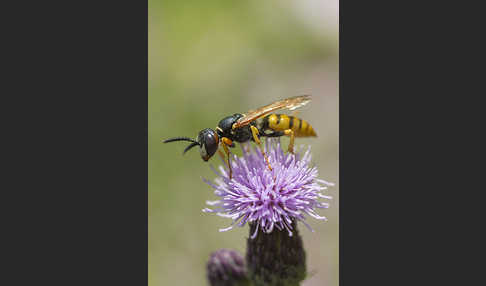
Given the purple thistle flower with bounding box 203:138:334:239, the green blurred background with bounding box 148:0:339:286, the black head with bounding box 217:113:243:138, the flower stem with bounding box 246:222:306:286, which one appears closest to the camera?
the purple thistle flower with bounding box 203:138:334:239

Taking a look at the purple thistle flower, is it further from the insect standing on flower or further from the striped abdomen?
the striped abdomen

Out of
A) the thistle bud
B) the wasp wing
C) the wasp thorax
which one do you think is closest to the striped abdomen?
the wasp wing

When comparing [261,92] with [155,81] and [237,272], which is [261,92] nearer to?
[155,81]

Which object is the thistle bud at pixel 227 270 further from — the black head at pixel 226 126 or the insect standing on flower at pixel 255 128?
the black head at pixel 226 126

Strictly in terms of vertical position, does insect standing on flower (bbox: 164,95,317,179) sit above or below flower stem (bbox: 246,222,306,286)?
above

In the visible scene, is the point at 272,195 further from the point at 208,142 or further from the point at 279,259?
the point at 208,142

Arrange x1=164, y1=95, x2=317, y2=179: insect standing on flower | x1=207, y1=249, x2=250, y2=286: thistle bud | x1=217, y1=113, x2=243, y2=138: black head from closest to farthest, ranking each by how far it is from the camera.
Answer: x1=164, y1=95, x2=317, y2=179: insect standing on flower
x1=217, y1=113, x2=243, y2=138: black head
x1=207, y1=249, x2=250, y2=286: thistle bud

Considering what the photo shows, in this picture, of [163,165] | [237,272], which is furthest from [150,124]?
[237,272]

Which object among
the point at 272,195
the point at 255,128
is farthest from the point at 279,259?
the point at 255,128
